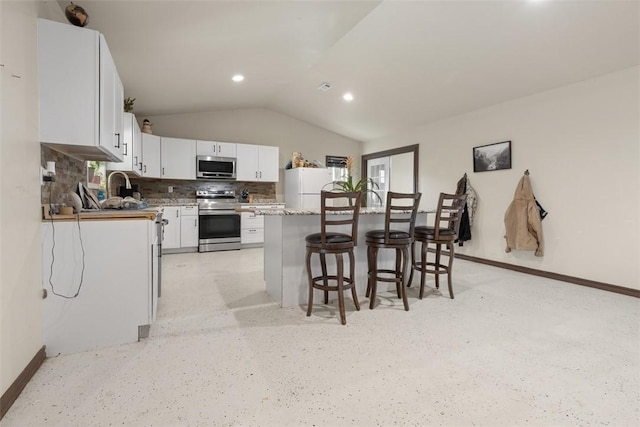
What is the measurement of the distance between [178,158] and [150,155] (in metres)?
0.44

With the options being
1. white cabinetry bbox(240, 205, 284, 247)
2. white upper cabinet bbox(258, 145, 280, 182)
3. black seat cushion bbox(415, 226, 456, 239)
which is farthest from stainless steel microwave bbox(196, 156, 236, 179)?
A: black seat cushion bbox(415, 226, 456, 239)

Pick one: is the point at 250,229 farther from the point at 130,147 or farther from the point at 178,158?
the point at 130,147

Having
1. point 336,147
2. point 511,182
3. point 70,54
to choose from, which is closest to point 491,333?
point 511,182

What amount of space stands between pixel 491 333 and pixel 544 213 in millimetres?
2378

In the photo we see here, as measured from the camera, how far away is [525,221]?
12.9 feet

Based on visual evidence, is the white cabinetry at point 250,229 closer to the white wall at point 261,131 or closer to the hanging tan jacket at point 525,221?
the white wall at point 261,131

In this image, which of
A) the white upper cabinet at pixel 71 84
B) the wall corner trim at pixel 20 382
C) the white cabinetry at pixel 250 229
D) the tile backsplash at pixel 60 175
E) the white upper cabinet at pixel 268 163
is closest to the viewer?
the wall corner trim at pixel 20 382

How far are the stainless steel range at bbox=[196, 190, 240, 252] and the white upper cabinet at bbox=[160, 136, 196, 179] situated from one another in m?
0.52

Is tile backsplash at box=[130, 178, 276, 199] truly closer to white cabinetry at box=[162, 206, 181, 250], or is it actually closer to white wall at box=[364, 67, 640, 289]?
white cabinetry at box=[162, 206, 181, 250]

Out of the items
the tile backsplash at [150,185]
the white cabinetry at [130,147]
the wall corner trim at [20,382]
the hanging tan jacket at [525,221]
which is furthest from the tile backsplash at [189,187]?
the hanging tan jacket at [525,221]

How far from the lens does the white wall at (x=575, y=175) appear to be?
322cm

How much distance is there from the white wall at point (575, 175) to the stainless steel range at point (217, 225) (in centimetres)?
405

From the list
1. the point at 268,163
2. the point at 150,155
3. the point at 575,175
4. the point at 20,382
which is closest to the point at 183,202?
the point at 150,155

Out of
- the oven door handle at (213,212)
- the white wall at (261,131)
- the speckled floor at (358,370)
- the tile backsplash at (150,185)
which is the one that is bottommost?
the speckled floor at (358,370)
